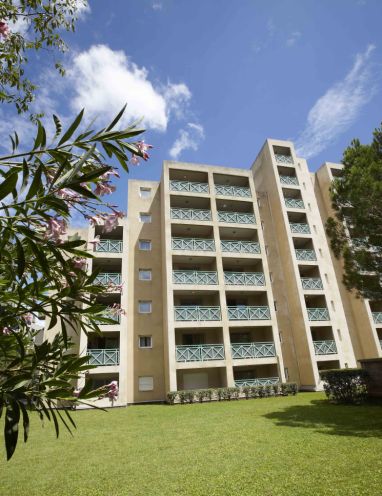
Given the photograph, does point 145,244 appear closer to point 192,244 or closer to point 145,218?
point 145,218

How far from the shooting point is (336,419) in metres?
10.1

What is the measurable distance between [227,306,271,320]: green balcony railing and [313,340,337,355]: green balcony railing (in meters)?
4.00

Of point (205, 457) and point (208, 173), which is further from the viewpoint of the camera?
point (208, 173)

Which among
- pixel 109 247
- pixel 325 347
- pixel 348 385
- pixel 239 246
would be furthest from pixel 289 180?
pixel 348 385

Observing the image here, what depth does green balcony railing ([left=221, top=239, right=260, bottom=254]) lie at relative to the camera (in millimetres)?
23688

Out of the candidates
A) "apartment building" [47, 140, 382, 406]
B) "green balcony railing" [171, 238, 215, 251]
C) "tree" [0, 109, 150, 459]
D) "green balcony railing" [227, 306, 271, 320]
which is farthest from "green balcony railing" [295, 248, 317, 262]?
"tree" [0, 109, 150, 459]

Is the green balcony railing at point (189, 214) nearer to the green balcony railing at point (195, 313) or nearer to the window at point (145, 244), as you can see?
the window at point (145, 244)

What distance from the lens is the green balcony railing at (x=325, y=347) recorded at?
2144 cm

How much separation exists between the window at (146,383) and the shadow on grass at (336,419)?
1014 centimetres

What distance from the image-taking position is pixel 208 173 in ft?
85.0

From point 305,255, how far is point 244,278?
5961 millimetres

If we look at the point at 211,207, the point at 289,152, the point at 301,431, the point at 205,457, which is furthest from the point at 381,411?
the point at 289,152

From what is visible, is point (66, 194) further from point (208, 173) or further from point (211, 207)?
point (208, 173)

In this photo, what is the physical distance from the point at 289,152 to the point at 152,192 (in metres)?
14.1
